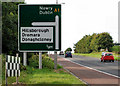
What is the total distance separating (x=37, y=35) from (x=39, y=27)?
403mm

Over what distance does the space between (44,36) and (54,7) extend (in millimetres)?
1348

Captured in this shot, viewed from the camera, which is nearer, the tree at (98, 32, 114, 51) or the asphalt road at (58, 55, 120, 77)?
the asphalt road at (58, 55, 120, 77)

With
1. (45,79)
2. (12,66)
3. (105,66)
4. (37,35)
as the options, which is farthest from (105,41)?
(12,66)

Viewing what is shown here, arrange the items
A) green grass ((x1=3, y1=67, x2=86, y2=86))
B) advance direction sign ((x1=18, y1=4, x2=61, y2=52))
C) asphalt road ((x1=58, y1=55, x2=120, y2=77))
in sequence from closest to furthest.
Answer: advance direction sign ((x1=18, y1=4, x2=61, y2=52)) → green grass ((x1=3, y1=67, x2=86, y2=86)) → asphalt road ((x1=58, y1=55, x2=120, y2=77))

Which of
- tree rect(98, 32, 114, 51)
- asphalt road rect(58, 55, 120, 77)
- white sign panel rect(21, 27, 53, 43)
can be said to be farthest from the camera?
tree rect(98, 32, 114, 51)

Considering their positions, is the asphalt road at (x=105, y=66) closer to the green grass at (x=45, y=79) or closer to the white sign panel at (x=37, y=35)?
the green grass at (x=45, y=79)

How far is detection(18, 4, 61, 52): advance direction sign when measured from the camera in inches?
493

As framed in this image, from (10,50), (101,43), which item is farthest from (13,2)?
(101,43)

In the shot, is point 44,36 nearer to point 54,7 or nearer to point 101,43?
point 54,7

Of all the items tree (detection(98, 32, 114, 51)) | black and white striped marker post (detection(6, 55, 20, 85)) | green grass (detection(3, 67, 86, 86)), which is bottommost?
green grass (detection(3, 67, 86, 86))

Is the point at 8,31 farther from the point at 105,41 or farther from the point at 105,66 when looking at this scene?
the point at 105,41

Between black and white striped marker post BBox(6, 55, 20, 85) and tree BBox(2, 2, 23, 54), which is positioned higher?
tree BBox(2, 2, 23, 54)

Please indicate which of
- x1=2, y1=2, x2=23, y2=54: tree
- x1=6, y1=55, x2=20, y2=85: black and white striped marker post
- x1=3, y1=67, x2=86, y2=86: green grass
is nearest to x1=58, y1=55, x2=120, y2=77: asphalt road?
x1=3, y1=67, x2=86, y2=86: green grass

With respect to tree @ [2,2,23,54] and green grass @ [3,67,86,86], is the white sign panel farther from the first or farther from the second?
tree @ [2,2,23,54]
